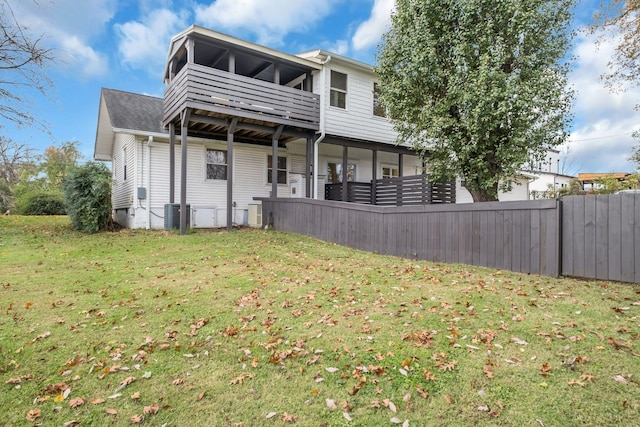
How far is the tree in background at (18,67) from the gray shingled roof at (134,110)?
169 inches

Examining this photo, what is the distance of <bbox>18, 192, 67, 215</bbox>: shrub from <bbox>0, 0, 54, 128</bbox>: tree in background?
15226 mm

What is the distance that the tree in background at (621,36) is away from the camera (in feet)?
33.9

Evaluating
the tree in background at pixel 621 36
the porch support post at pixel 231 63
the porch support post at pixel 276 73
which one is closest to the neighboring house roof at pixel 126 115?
the porch support post at pixel 231 63

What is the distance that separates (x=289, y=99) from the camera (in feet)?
39.4

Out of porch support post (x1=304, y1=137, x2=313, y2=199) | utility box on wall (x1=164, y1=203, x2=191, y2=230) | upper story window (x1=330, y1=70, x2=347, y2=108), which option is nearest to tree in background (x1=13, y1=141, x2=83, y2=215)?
utility box on wall (x1=164, y1=203, x2=191, y2=230)

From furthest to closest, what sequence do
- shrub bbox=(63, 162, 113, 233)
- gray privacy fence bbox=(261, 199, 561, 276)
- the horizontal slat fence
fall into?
shrub bbox=(63, 162, 113, 233), gray privacy fence bbox=(261, 199, 561, 276), the horizontal slat fence

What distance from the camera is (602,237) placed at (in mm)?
5336

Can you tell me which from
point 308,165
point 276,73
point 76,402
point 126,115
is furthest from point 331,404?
point 126,115

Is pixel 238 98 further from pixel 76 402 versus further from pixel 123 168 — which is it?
pixel 76 402

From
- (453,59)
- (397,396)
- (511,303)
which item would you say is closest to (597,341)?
(511,303)

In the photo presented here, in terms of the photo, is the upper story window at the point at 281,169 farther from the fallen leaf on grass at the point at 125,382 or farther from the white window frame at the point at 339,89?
the fallen leaf on grass at the point at 125,382

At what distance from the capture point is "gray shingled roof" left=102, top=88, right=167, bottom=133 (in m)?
12.5

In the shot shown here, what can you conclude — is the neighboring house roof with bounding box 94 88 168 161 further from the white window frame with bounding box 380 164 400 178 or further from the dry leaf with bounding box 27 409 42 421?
the dry leaf with bounding box 27 409 42 421

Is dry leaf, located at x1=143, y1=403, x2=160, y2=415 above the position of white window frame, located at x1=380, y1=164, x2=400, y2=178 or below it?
below
